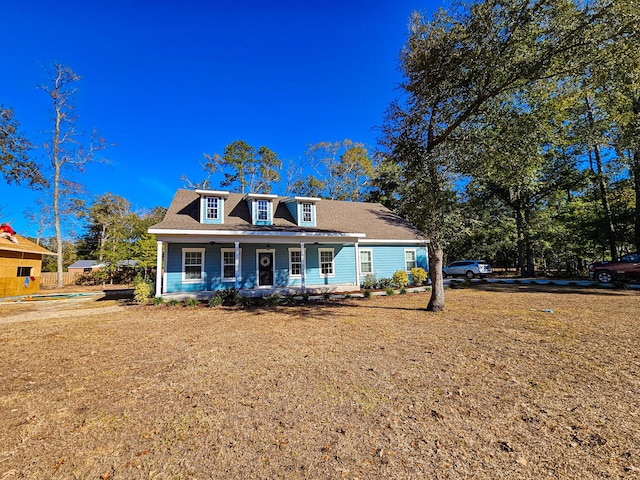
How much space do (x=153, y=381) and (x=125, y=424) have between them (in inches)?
47.0

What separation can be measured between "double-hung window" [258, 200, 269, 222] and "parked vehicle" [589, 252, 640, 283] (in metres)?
17.8

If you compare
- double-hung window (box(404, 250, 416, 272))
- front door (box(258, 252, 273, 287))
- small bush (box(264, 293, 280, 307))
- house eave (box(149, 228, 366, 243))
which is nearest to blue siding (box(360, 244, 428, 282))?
double-hung window (box(404, 250, 416, 272))

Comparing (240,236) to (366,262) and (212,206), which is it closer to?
(212,206)

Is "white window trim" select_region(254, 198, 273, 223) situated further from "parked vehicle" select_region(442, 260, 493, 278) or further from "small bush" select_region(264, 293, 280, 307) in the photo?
"parked vehicle" select_region(442, 260, 493, 278)

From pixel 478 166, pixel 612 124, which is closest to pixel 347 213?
pixel 478 166

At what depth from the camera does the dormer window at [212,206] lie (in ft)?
47.5

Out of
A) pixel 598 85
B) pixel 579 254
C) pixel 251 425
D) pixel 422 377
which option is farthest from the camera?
pixel 579 254

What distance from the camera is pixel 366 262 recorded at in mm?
17406

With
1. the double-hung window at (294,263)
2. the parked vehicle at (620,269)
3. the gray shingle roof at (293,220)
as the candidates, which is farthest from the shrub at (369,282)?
the parked vehicle at (620,269)

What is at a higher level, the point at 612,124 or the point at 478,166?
the point at 612,124

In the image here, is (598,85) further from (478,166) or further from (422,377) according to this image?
(422,377)

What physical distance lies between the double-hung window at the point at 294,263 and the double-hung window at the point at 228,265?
9.60ft

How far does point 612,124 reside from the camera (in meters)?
16.5

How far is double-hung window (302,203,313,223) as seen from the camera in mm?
16688
